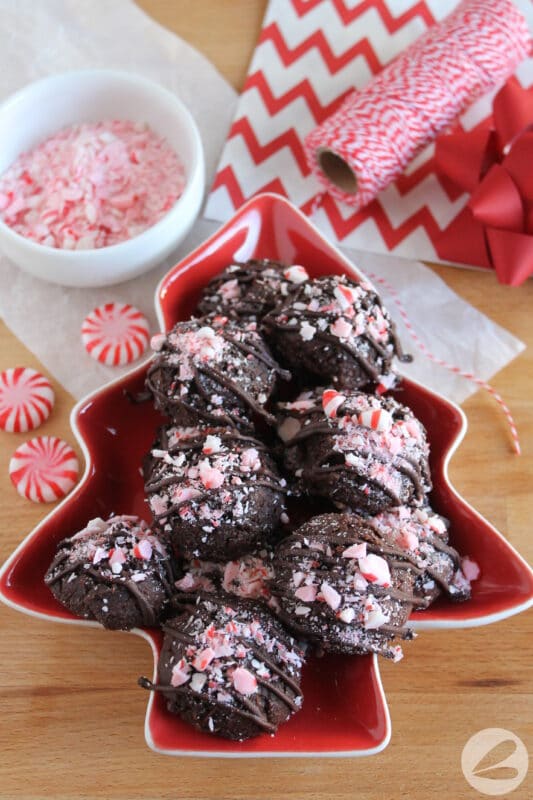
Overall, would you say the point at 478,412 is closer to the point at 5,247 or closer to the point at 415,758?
the point at 415,758

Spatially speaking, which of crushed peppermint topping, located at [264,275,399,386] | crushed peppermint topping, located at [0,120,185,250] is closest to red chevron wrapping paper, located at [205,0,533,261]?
crushed peppermint topping, located at [0,120,185,250]

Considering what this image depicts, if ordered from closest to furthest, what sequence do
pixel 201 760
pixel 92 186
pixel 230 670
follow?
pixel 230 670 → pixel 201 760 → pixel 92 186

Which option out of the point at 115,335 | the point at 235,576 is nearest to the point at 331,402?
the point at 235,576

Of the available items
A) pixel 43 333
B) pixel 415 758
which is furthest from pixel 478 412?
pixel 43 333

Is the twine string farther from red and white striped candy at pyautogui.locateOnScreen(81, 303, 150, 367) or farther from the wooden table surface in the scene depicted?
red and white striped candy at pyautogui.locateOnScreen(81, 303, 150, 367)

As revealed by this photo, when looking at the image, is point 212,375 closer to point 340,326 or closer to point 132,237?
point 340,326
